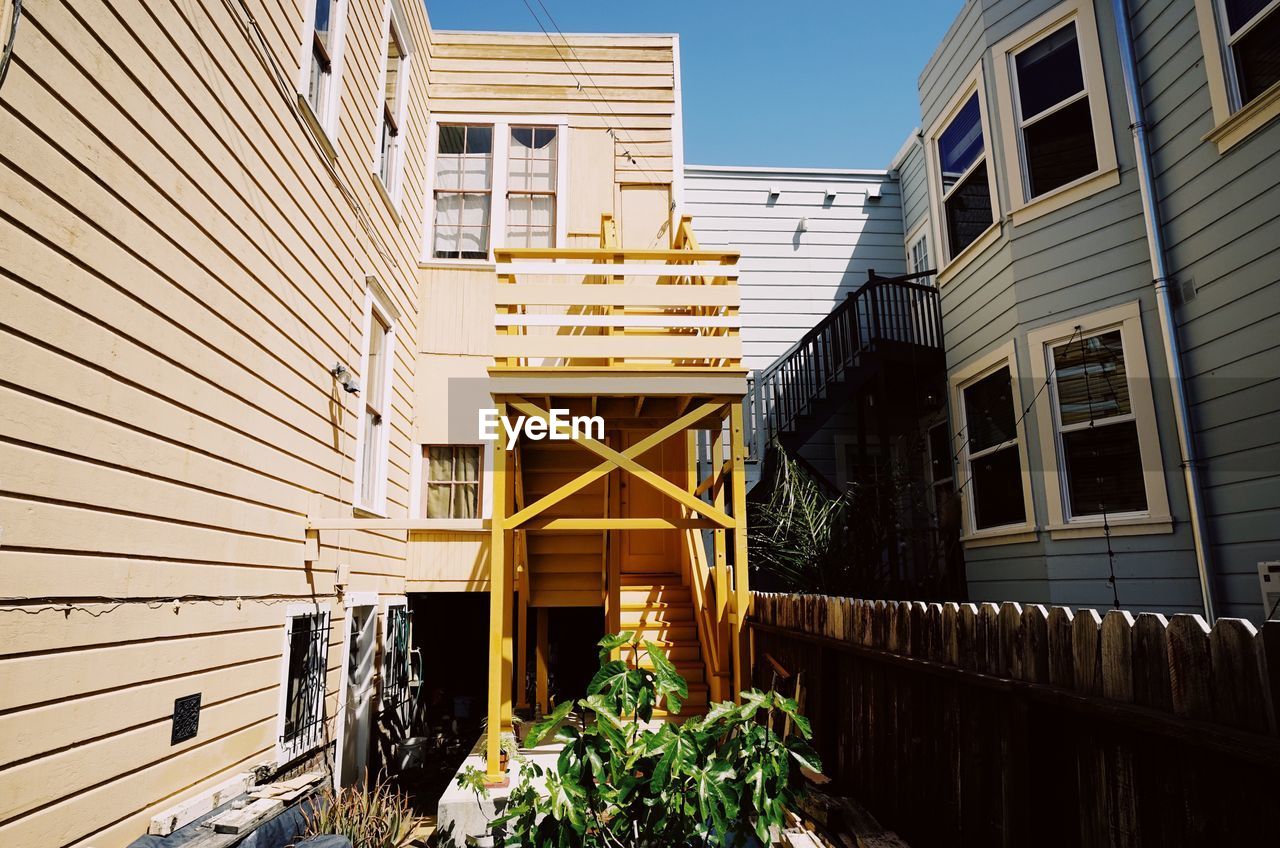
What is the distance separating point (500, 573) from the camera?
18.3 feet

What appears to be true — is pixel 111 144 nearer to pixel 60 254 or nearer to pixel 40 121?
pixel 40 121

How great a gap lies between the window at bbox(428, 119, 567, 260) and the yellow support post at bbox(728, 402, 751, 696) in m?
4.26

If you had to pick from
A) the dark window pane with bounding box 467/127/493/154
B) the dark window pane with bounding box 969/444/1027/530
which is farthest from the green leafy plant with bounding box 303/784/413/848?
the dark window pane with bounding box 467/127/493/154

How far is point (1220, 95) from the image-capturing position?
18.6 ft

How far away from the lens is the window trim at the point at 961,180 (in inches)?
316

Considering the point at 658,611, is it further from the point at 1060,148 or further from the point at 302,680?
the point at 1060,148

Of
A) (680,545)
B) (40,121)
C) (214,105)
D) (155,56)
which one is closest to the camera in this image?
(40,121)

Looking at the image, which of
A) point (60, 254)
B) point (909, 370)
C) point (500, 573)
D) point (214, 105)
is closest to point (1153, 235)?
point (909, 370)

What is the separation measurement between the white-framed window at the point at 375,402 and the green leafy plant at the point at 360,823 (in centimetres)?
246

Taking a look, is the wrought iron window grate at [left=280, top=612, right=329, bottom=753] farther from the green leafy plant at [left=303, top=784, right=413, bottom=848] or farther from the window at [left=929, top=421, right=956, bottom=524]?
the window at [left=929, top=421, right=956, bottom=524]

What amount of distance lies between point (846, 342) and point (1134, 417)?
399 centimetres

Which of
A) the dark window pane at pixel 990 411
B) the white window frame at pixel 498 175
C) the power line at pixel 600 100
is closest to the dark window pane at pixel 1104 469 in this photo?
the dark window pane at pixel 990 411

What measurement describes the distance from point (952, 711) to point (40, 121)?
172 inches

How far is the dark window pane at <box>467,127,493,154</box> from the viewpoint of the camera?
955cm
